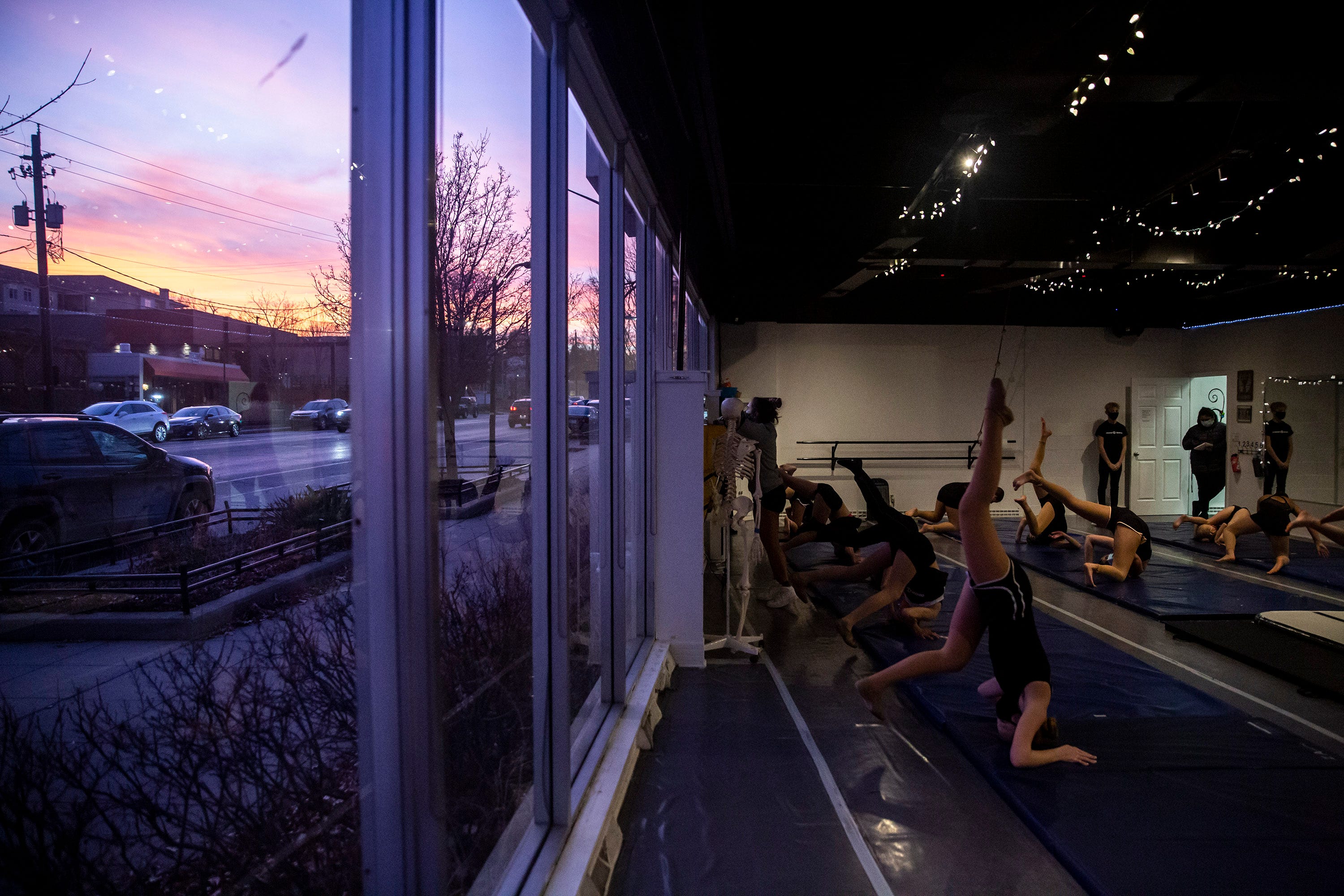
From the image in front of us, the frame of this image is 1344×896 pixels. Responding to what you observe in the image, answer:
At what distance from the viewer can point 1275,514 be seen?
6.91 metres

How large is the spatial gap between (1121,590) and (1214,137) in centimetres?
353

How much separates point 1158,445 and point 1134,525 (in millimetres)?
6204

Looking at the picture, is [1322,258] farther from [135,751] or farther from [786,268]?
[135,751]

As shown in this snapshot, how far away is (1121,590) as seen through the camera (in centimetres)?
610

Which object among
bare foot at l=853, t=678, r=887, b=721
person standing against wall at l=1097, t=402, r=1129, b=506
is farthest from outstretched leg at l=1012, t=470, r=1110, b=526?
person standing against wall at l=1097, t=402, r=1129, b=506

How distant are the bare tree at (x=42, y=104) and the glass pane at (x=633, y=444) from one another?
3228 millimetres

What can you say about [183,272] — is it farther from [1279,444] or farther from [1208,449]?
[1208,449]

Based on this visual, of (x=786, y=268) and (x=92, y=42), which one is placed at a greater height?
(x=786, y=268)

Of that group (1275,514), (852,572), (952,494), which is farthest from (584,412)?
(1275,514)

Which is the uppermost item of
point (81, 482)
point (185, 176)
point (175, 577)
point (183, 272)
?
point (185, 176)

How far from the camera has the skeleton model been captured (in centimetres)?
482

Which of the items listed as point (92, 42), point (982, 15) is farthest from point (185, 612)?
point (982, 15)

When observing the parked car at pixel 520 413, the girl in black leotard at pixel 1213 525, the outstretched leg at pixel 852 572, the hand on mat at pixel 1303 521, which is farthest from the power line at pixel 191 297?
the girl in black leotard at pixel 1213 525

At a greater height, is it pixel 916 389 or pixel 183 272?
pixel 916 389
